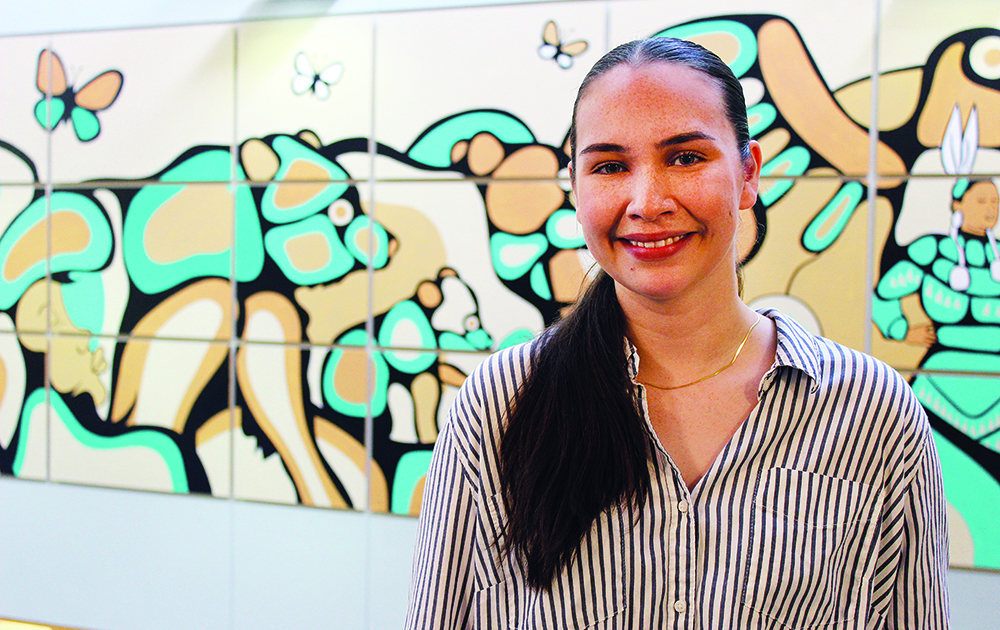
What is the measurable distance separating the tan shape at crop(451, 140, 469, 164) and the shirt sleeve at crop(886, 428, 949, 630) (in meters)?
1.99

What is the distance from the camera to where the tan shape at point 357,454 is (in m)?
2.69

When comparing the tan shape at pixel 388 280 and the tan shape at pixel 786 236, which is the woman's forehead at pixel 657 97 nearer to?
the tan shape at pixel 786 236

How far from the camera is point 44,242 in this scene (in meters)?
3.02

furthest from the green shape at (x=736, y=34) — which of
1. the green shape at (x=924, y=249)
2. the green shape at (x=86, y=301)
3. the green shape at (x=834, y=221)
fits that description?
the green shape at (x=86, y=301)

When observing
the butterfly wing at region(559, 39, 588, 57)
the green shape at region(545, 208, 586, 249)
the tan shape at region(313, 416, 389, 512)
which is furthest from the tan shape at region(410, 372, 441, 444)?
the butterfly wing at region(559, 39, 588, 57)

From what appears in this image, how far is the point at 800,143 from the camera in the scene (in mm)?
2334

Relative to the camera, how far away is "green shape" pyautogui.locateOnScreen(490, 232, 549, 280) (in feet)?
8.31

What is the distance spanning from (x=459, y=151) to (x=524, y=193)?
29cm

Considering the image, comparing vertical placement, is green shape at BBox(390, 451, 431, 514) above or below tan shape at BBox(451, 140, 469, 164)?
below

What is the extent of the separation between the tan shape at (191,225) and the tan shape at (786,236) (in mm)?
1997

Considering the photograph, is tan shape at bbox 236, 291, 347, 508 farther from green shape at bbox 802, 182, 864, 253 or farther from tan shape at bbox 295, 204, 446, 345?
green shape at bbox 802, 182, 864, 253

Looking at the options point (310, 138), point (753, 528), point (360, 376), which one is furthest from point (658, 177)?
point (310, 138)

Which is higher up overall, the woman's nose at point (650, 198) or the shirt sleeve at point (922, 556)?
the woman's nose at point (650, 198)

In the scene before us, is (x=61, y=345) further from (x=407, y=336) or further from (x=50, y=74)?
(x=407, y=336)
